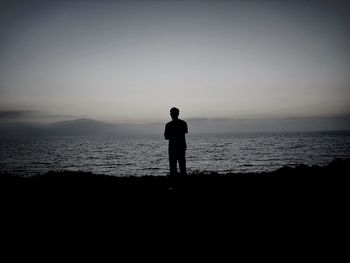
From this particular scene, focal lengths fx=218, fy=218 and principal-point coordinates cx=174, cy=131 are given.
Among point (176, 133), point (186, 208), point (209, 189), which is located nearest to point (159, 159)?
point (209, 189)

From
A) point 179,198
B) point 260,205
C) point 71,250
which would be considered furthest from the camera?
point 179,198

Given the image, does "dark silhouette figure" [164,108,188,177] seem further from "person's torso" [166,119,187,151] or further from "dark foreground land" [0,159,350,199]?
"dark foreground land" [0,159,350,199]

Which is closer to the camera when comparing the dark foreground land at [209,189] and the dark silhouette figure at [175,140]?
the dark foreground land at [209,189]

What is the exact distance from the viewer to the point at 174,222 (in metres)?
5.34

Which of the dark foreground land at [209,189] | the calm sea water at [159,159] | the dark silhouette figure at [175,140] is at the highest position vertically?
the dark silhouette figure at [175,140]

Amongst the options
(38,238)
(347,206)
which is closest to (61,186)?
(38,238)

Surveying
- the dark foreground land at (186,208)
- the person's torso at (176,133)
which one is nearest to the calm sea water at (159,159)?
the dark foreground land at (186,208)

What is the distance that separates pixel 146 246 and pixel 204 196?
398 centimetres

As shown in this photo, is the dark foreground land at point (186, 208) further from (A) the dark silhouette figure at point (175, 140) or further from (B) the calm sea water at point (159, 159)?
(B) the calm sea water at point (159, 159)

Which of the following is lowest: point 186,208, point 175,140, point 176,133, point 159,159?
point 159,159

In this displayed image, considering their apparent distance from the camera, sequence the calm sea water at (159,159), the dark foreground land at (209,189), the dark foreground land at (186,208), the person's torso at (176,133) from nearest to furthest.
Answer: the dark foreground land at (186,208) < the dark foreground land at (209,189) < the person's torso at (176,133) < the calm sea water at (159,159)

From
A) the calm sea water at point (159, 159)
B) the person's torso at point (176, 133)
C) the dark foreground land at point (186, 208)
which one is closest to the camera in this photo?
the dark foreground land at point (186, 208)

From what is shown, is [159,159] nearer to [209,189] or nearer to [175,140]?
[209,189]

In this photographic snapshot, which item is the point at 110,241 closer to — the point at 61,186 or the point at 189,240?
the point at 189,240
